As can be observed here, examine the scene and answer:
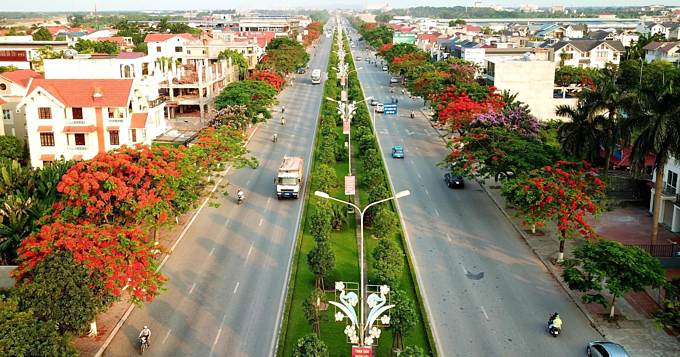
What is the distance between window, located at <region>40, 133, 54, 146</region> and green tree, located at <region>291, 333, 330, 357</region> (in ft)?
120

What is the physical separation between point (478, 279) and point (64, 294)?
2071 centimetres

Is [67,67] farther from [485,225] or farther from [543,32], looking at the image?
[543,32]

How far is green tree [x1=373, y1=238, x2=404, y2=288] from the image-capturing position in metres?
30.8

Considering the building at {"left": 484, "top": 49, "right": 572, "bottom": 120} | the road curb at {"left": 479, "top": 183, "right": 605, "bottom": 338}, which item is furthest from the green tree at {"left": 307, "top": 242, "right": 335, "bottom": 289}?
the building at {"left": 484, "top": 49, "right": 572, "bottom": 120}

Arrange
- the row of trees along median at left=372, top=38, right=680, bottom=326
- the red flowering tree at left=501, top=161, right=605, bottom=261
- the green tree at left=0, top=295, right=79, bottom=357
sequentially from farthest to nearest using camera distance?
the red flowering tree at left=501, top=161, right=605, bottom=261
the row of trees along median at left=372, top=38, right=680, bottom=326
the green tree at left=0, top=295, right=79, bottom=357

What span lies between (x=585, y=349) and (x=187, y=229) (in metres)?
25.8

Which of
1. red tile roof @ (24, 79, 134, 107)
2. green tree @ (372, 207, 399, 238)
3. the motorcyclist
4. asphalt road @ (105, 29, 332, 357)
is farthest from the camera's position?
red tile roof @ (24, 79, 134, 107)

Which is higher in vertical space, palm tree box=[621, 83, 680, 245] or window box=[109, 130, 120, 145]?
palm tree box=[621, 83, 680, 245]

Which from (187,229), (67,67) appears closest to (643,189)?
(187,229)

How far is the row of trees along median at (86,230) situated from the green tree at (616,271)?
19785mm

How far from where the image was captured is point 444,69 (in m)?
99.6

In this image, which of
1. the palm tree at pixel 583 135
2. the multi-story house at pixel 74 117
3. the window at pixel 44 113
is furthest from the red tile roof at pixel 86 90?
the palm tree at pixel 583 135

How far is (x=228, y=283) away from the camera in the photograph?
34.3 metres

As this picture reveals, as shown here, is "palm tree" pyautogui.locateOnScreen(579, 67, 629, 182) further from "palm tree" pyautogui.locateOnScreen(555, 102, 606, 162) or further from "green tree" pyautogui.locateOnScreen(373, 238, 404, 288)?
"green tree" pyautogui.locateOnScreen(373, 238, 404, 288)
